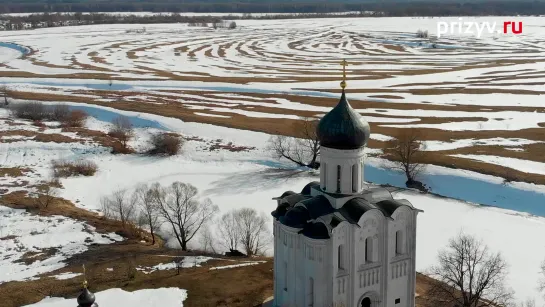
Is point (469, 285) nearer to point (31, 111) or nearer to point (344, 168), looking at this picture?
point (344, 168)

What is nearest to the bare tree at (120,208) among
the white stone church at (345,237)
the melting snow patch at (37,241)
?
the melting snow patch at (37,241)

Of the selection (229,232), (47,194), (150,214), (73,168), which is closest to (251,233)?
(229,232)

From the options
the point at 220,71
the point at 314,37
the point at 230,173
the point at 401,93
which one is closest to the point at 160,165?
the point at 230,173

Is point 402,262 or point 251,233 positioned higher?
point 402,262

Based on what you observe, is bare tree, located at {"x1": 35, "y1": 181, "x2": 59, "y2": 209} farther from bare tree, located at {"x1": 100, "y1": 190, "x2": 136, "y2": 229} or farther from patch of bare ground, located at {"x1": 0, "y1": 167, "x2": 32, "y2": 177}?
patch of bare ground, located at {"x1": 0, "y1": 167, "x2": 32, "y2": 177}

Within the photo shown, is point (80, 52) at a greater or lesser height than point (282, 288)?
greater

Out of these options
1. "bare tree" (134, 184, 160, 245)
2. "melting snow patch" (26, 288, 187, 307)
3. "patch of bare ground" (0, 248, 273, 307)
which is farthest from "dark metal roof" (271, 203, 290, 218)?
"bare tree" (134, 184, 160, 245)

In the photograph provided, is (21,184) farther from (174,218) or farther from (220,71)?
(220,71)
